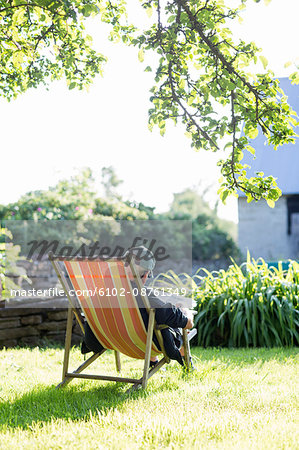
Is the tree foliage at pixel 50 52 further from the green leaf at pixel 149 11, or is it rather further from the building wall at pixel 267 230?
the building wall at pixel 267 230

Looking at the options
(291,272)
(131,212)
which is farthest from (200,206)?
(291,272)

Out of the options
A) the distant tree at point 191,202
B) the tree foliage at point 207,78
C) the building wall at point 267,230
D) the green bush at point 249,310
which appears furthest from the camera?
the distant tree at point 191,202

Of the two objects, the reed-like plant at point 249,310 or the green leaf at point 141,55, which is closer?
the green leaf at point 141,55

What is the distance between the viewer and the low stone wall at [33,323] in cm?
496

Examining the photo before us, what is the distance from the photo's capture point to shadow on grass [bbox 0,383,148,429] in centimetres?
247

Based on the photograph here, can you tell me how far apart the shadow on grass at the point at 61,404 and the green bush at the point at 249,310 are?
83.5 inches

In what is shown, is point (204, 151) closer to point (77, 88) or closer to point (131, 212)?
point (77, 88)

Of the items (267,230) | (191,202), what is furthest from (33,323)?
(191,202)

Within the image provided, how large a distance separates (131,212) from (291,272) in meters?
5.98

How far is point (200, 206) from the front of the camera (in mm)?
30250

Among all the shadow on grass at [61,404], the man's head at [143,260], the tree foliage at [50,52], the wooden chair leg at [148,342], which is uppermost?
the tree foliage at [50,52]

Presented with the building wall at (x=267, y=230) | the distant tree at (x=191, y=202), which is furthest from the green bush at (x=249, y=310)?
the distant tree at (x=191, y=202)

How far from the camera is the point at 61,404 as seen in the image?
2725 mm

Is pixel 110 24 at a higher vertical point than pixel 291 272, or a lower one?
higher
